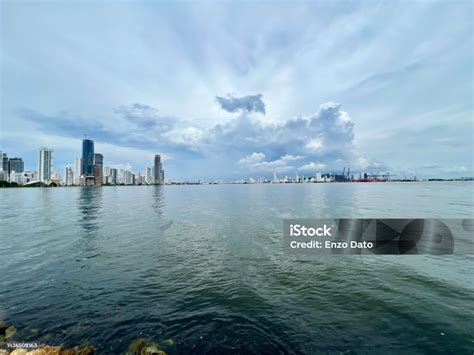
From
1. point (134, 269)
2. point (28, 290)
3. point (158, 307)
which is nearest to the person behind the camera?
point (158, 307)

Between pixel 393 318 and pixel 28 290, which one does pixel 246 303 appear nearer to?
pixel 393 318

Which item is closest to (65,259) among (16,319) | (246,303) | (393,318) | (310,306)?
(16,319)

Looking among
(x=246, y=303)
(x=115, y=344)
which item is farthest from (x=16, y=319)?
(x=246, y=303)

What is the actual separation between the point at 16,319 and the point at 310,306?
15092 millimetres

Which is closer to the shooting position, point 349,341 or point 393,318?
point 349,341

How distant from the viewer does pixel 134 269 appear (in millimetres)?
17266

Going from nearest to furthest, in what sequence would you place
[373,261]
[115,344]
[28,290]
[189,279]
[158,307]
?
[115,344] → [158,307] → [28,290] → [189,279] → [373,261]
